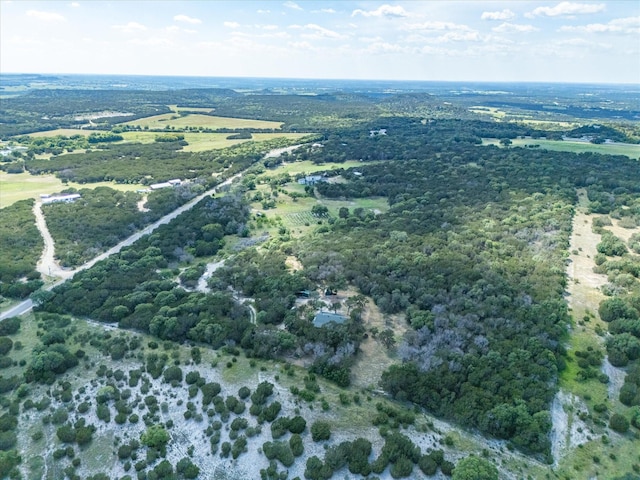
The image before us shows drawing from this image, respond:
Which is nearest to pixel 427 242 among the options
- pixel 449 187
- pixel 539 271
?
pixel 539 271

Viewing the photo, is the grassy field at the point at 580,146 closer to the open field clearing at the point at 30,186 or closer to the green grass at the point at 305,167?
the green grass at the point at 305,167

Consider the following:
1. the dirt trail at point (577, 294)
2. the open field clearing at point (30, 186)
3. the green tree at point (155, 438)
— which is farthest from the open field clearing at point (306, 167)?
the green tree at point (155, 438)

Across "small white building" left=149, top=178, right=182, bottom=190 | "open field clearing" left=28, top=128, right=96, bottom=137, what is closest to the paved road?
"small white building" left=149, top=178, right=182, bottom=190

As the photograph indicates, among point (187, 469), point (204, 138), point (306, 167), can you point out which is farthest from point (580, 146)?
point (187, 469)

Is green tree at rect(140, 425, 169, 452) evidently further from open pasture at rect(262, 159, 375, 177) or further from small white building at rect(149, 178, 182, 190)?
open pasture at rect(262, 159, 375, 177)

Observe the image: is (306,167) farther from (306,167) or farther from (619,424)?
(619,424)

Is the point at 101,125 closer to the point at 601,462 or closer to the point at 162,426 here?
the point at 162,426
